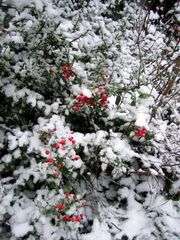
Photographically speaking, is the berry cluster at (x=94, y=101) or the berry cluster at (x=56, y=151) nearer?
the berry cluster at (x=56, y=151)

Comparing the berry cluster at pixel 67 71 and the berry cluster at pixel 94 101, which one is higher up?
the berry cluster at pixel 67 71

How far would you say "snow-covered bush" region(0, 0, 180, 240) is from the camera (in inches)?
74.9

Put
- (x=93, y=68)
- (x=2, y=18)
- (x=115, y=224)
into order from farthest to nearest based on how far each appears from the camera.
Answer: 1. (x=93, y=68)
2. (x=115, y=224)
3. (x=2, y=18)

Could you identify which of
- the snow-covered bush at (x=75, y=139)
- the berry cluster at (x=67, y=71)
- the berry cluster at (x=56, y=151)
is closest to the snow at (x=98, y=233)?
the snow-covered bush at (x=75, y=139)

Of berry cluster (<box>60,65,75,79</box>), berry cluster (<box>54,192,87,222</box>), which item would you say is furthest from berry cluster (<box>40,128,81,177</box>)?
berry cluster (<box>60,65,75,79</box>)

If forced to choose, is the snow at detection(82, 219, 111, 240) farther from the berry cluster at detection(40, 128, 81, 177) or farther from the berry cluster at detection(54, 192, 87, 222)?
the berry cluster at detection(40, 128, 81, 177)

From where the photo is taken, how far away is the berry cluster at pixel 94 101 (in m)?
2.04

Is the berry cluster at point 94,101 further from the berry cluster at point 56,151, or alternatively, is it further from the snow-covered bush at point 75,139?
the berry cluster at point 56,151

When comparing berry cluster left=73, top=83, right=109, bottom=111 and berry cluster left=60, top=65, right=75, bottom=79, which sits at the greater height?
berry cluster left=60, top=65, right=75, bottom=79

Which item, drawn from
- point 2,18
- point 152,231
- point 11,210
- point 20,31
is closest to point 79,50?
point 20,31

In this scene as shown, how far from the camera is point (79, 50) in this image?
7.45 ft

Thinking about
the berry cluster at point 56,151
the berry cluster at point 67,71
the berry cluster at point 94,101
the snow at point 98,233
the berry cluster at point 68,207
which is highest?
the berry cluster at point 67,71

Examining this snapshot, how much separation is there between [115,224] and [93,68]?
131cm

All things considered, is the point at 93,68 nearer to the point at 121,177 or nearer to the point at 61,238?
the point at 121,177
